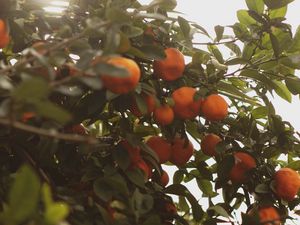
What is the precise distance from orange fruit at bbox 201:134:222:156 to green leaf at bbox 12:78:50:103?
0.96 meters

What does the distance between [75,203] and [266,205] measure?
64cm

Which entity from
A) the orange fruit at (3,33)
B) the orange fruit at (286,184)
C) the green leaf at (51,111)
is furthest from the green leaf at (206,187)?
the green leaf at (51,111)

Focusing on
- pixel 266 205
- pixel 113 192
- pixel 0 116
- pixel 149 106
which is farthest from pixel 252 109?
pixel 0 116

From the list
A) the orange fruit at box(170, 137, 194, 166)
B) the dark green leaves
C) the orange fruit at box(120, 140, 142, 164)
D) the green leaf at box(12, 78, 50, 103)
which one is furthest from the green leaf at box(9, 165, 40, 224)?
the orange fruit at box(170, 137, 194, 166)

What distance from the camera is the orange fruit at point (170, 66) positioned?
50.3 inches

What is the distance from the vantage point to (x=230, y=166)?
1.45 meters

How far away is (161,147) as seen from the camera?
1455 millimetres

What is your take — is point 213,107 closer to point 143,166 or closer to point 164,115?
point 164,115

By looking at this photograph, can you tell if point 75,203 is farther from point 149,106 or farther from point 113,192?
point 149,106

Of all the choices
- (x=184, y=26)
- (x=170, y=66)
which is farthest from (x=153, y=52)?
(x=184, y=26)

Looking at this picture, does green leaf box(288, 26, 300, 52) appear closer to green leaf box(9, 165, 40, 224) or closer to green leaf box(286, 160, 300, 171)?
green leaf box(286, 160, 300, 171)

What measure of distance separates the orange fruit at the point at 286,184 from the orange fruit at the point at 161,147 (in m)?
0.35

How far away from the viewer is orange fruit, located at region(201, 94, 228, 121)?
4.39ft

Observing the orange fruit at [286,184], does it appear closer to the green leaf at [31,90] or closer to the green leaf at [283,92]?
the green leaf at [283,92]
